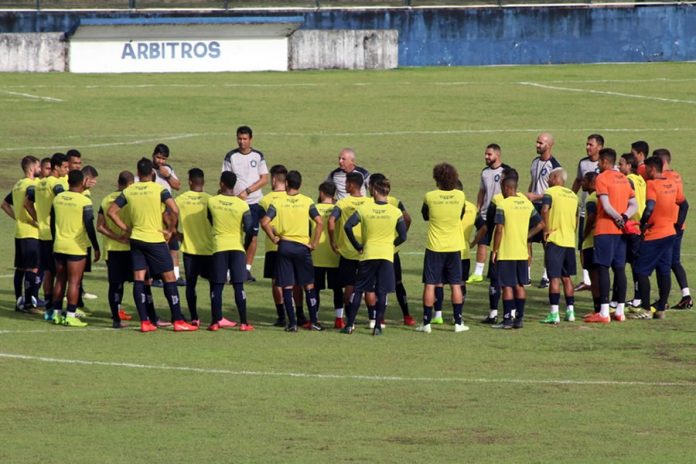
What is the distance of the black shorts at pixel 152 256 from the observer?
17.5 m

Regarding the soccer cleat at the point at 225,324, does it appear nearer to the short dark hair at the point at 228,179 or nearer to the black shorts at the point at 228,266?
the black shorts at the point at 228,266

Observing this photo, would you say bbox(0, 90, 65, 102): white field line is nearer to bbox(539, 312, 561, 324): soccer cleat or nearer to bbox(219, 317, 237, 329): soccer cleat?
bbox(219, 317, 237, 329): soccer cleat

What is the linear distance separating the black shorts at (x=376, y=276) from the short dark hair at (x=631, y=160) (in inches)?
149

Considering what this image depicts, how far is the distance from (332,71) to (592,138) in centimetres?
2707

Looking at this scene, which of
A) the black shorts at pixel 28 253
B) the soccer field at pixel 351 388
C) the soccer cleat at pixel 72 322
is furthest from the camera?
the black shorts at pixel 28 253

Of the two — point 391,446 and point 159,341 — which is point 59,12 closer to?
point 159,341

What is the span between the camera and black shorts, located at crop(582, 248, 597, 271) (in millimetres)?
18703

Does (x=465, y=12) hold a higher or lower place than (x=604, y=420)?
higher

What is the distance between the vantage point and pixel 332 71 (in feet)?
155

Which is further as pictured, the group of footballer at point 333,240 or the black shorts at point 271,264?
the black shorts at point 271,264

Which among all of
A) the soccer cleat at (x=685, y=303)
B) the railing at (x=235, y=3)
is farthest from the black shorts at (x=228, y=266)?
the railing at (x=235, y=3)

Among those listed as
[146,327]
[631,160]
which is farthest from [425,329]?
[631,160]

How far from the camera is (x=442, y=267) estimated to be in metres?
17.7

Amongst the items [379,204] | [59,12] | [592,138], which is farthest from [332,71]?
[379,204]
